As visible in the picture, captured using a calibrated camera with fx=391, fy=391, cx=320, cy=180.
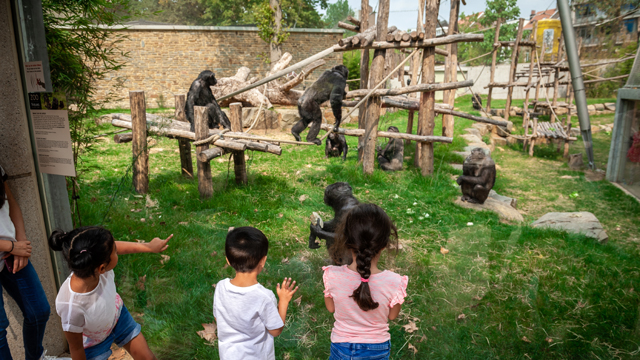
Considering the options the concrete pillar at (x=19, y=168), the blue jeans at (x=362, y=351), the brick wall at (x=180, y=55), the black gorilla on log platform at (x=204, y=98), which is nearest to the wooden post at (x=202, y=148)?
the black gorilla on log platform at (x=204, y=98)

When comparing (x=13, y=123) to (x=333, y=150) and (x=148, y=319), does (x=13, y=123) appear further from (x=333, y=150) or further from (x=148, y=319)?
(x=333, y=150)

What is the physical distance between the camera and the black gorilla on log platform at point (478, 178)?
4.90 metres

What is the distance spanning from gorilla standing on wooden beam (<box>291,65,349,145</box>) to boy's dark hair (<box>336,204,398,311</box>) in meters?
3.29

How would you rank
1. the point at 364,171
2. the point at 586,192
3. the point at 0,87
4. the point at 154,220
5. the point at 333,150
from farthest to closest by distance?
1. the point at 333,150
2. the point at 364,171
3. the point at 154,220
4. the point at 586,192
5. the point at 0,87

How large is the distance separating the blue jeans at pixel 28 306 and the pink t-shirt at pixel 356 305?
1542 millimetres

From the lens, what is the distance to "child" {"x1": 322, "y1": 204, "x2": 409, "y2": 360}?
62.4 inches

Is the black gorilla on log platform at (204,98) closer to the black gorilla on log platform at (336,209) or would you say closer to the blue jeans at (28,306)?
the black gorilla on log platform at (336,209)

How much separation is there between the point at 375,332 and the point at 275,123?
921cm

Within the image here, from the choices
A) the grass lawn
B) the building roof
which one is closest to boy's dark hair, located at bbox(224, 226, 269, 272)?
the grass lawn

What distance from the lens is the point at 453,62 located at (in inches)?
341

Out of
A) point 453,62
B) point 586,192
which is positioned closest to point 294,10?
point 453,62

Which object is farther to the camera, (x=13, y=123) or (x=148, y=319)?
(x=148, y=319)

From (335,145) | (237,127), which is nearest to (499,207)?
(335,145)

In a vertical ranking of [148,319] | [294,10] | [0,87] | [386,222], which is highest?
[294,10]
